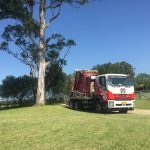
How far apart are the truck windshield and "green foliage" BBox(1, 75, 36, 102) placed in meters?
26.0

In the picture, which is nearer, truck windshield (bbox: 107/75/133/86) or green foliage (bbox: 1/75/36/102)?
truck windshield (bbox: 107/75/133/86)

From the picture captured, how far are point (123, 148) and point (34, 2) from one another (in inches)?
1133

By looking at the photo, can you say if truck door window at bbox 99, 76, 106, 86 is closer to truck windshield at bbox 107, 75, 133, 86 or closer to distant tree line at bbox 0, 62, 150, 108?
truck windshield at bbox 107, 75, 133, 86

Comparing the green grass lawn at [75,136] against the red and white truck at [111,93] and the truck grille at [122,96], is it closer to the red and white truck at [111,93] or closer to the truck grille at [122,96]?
the red and white truck at [111,93]

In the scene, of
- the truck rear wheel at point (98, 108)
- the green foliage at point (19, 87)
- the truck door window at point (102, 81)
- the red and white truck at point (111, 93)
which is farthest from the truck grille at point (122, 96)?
the green foliage at point (19, 87)

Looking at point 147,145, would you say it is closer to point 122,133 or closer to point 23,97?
point 122,133

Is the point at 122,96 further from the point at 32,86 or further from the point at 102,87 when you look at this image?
the point at 32,86

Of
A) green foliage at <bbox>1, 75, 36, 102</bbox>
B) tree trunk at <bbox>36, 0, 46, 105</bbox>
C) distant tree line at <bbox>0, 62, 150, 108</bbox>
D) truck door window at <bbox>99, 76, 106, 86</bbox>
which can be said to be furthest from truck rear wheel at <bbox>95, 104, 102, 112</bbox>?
green foliage at <bbox>1, 75, 36, 102</bbox>

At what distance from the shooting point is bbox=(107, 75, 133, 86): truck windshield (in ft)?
95.9

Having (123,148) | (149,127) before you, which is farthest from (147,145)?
(149,127)

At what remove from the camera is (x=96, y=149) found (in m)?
12.1

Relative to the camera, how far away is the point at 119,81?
2941 centimetres

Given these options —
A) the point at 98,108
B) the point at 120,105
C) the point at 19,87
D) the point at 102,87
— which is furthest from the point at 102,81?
the point at 19,87

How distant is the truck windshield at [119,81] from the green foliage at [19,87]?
26043 mm
